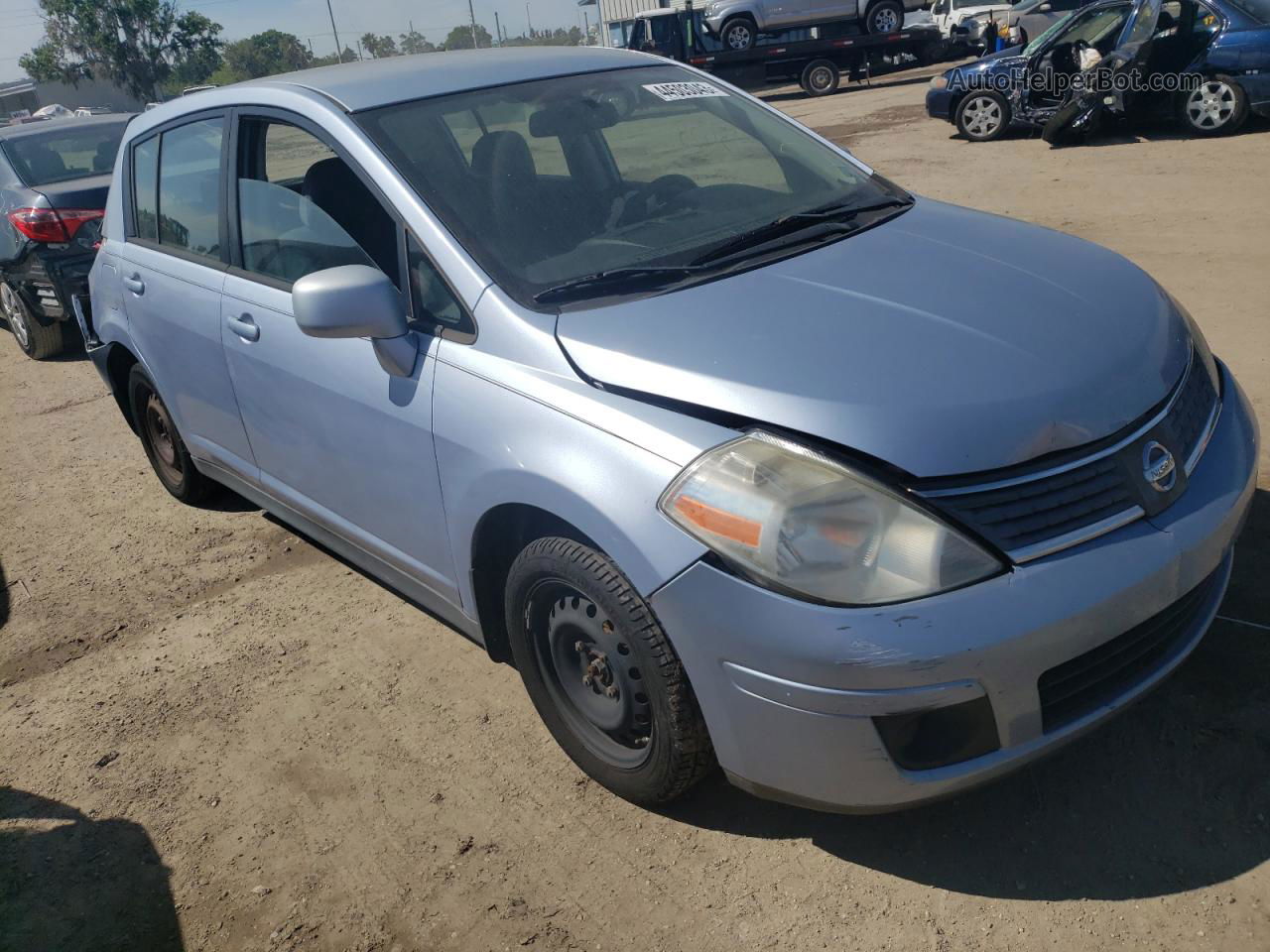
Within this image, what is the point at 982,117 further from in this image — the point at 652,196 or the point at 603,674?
the point at 603,674

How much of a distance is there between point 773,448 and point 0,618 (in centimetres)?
365

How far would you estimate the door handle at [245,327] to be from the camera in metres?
3.48

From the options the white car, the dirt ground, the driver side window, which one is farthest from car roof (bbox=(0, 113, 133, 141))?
the white car

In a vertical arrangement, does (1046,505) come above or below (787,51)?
below

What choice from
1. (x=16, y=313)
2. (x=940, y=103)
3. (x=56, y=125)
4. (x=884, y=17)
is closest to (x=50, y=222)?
(x=16, y=313)

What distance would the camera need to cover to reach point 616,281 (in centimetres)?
274

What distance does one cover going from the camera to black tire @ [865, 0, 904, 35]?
23344mm

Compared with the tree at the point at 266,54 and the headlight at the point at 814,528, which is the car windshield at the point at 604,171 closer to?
the headlight at the point at 814,528

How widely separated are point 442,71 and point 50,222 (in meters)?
5.38

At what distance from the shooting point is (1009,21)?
75.2 ft

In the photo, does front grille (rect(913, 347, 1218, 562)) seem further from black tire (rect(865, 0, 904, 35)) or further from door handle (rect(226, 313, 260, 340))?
black tire (rect(865, 0, 904, 35))

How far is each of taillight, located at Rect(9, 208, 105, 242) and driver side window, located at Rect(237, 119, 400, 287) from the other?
4669mm

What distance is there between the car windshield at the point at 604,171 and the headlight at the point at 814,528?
811mm

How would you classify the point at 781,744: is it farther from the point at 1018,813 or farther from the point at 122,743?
the point at 122,743
